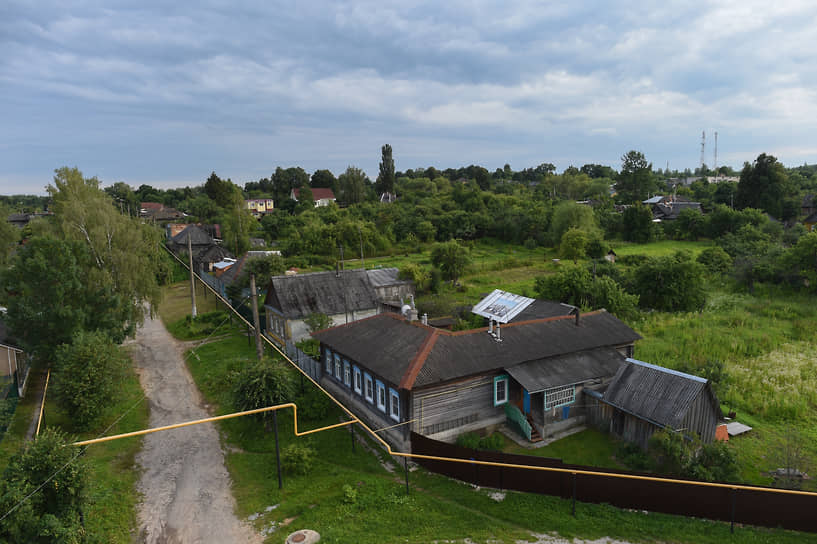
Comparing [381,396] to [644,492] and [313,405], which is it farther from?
[644,492]

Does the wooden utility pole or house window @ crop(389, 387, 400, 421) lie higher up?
the wooden utility pole

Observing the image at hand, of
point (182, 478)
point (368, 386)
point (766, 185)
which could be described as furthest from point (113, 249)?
point (766, 185)

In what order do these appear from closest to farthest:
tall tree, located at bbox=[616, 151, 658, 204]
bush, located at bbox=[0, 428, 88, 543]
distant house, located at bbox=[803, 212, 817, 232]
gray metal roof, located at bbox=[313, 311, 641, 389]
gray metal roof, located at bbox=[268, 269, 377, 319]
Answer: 1. bush, located at bbox=[0, 428, 88, 543]
2. gray metal roof, located at bbox=[313, 311, 641, 389]
3. gray metal roof, located at bbox=[268, 269, 377, 319]
4. distant house, located at bbox=[803, 212, 817, 232]
5. tall tree, located at bbox=[616, 151, 658, 204]

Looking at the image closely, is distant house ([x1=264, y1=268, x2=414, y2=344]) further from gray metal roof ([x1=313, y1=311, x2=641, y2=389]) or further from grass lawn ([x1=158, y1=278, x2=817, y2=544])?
grass lawn ([x1=158, y1=278, x2=817, y2=544])

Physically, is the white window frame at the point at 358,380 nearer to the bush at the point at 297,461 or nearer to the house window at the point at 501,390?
the bush at the point at 297,461

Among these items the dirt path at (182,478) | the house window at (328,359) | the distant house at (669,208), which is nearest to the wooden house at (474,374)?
the house window at (328,359)

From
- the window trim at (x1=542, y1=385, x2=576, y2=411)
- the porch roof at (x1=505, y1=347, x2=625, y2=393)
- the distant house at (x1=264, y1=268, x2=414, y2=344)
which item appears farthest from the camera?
the distant house at (x1=264, y1=268, x2=414, y2=344)

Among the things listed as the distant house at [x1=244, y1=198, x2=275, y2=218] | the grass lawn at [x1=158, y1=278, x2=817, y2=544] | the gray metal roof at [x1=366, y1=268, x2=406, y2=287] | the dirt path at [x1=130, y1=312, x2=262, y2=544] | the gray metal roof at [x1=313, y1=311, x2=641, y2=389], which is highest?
the distant house at [x1=244, y1=198, x2=275, y2=218]

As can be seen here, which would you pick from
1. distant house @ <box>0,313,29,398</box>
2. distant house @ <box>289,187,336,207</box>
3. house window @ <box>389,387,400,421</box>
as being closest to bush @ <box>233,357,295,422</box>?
house window @ <box>389,387,400,421</box>
